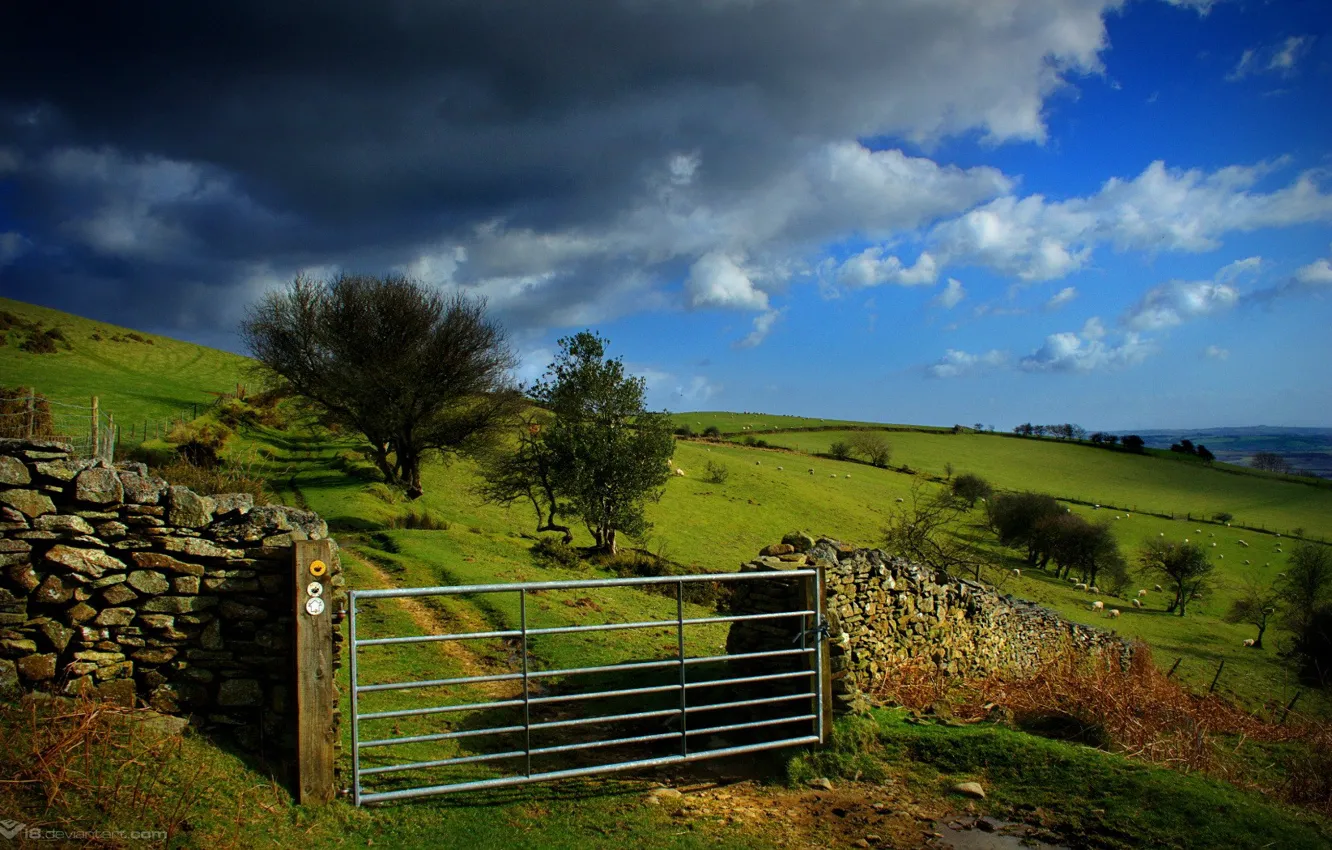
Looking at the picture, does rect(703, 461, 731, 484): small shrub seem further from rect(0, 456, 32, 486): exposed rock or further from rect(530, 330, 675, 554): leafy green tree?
rect(0, 456, 32, 486): exposed rock

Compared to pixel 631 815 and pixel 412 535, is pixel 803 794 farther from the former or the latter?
pixel 412 535

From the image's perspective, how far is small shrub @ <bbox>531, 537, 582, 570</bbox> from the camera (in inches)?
869

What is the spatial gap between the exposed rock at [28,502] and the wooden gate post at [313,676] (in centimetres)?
183

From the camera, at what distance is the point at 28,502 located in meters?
5.36

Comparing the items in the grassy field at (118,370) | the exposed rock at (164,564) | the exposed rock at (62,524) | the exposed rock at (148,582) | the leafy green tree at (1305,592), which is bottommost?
the leafy green tree at (1305,592)

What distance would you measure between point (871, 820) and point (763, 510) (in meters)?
32.9

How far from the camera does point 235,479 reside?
2139 centimetres

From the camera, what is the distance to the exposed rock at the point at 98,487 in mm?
5462

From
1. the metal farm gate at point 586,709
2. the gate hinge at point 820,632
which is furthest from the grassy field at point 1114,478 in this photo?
the gate hinge at point 820,632

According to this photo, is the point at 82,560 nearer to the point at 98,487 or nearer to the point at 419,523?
the point at 98,487

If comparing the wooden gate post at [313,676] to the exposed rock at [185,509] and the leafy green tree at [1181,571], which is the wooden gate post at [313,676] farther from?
the leafy green tree at [1181,571]

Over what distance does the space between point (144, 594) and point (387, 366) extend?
Result: 84.3 ft

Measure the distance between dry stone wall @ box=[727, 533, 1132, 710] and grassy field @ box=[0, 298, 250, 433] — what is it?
31131 mm

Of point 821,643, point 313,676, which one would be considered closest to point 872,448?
point 821,643
